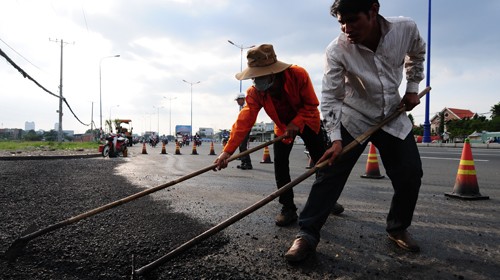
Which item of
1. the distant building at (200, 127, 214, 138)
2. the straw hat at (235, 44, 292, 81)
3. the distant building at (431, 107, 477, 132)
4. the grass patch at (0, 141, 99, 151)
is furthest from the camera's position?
the distant building at (200, 127, 214, 138)

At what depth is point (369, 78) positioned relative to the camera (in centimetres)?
229

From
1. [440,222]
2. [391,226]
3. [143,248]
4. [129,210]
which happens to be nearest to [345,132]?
[391,226]

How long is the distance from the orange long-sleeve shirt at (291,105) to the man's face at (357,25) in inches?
→ 24.1

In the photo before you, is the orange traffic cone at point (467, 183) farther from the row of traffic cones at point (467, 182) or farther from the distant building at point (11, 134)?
the distant building at point (11, 134)

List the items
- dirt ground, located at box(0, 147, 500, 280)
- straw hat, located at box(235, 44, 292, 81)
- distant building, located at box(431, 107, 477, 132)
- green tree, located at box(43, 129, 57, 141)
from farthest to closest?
1. distant building, located at box(431, 107, 477, 132)
2. green tree, located at box(43, 129, 57, 141)
3. straw hat, located at box(235, 44, 292, 81)
4. dirt ground, located at box(0, 147, 500, 280)

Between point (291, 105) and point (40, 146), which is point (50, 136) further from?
point (291, 105)

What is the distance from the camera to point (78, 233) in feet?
9.19

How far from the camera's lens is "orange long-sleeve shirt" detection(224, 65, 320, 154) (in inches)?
108

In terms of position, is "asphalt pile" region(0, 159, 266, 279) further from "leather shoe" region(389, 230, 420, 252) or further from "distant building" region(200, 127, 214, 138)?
"distant building" region(200, 127, 214, 138)

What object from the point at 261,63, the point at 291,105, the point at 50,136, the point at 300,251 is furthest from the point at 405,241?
the point at 50,136

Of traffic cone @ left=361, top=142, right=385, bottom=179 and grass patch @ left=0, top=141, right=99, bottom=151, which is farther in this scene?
grass patch @ left=0, top=141, right=99, bottom=151

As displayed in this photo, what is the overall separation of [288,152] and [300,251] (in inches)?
46.0

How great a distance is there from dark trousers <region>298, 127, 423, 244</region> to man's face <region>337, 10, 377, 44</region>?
0.66m

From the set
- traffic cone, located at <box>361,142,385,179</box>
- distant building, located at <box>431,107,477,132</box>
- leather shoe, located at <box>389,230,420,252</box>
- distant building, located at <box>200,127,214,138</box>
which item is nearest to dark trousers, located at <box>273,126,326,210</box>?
leather shoe, located at <box>389,230,420,252</box>
